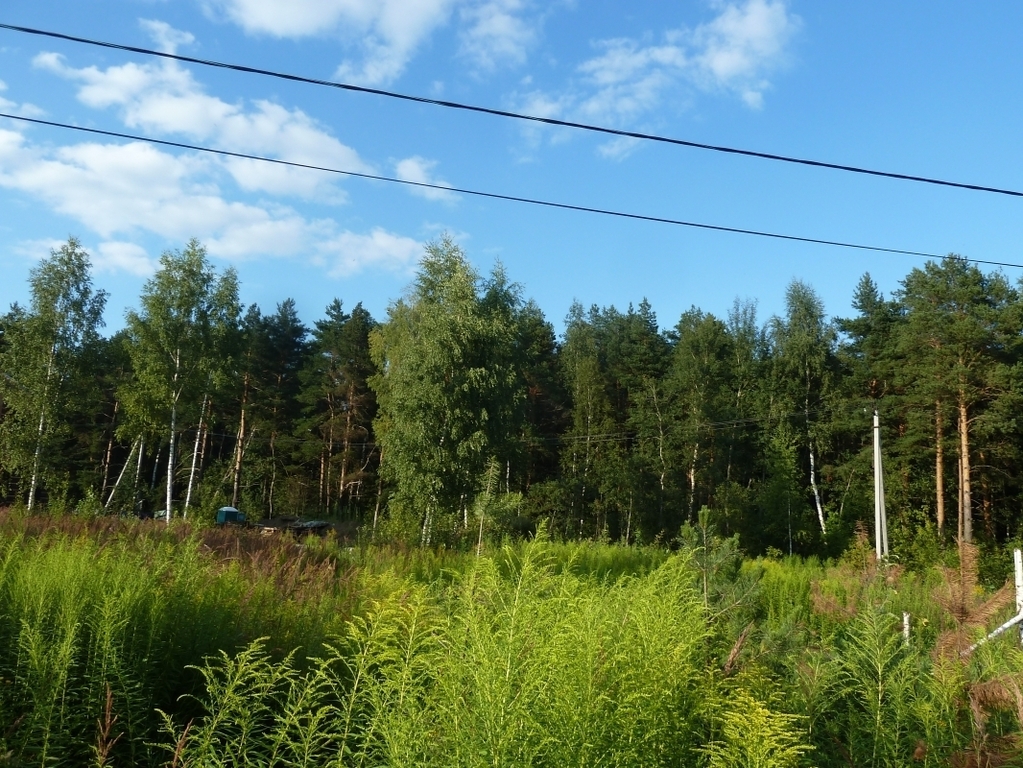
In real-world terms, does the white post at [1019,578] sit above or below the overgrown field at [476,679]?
above

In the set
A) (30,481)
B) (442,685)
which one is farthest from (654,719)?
(30,481)

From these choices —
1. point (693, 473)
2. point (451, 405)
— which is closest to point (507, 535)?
point (451, 405)

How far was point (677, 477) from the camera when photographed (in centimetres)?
3691

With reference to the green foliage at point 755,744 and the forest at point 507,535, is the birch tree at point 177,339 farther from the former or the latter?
the green foliage at point 755,744

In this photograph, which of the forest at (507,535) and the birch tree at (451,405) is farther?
the birch tree at (451,405)

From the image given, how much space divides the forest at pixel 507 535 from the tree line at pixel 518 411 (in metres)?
0.16

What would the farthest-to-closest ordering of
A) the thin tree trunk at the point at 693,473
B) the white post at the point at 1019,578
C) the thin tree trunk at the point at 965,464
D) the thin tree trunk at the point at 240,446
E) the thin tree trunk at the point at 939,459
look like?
the thin tree trunk at the point at 240,446 < the thin tree trunk at the point at 693,473 < the thin tree trunk at the point at 939,459 < the thin tree trunk at the point at 965,464 < the white post at the point at 1019,578

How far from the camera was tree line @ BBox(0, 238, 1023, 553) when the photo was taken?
24.1m

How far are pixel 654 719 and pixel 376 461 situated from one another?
4321 centimetres

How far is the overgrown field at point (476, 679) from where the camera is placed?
194 centimetres

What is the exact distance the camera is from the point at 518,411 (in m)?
27.0

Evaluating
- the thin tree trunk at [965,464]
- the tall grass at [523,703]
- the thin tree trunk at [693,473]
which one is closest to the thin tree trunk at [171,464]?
the thin tree trunk at [693,473]

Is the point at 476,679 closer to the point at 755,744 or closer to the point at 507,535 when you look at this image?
the point at 755,744

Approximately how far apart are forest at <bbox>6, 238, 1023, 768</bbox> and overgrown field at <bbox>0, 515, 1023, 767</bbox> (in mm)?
21
